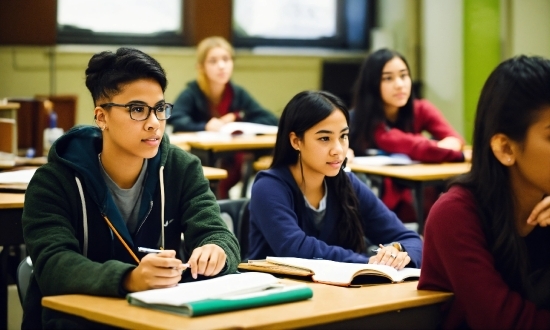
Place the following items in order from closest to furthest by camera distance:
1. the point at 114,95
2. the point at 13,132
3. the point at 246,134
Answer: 1. the point at 114,95
2. the point at 13,132
3. the point at 246,134

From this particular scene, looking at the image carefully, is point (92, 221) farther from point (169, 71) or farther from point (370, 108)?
point (169, 71)

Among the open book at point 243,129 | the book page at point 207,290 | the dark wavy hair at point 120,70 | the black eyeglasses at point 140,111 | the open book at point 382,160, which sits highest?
the dark wavy hair at point 120,70

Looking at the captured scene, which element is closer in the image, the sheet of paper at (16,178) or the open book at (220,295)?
the open book at (220,295)

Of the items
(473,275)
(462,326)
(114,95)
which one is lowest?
(462,326)

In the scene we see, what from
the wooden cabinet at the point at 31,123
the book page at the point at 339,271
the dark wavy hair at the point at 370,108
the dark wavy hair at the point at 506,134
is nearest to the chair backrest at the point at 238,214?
the book page at the point at 339,271

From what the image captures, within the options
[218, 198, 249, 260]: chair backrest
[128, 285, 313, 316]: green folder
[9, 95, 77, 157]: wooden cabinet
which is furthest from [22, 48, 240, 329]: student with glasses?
[9, 95, 77, 157]: wooden cabinet

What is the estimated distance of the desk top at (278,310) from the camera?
1.63m

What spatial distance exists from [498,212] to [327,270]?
47cm

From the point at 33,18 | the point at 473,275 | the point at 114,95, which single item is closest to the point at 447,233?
the point at 473,275

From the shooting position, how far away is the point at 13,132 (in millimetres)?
4141

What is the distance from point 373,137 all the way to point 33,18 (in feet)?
10.1

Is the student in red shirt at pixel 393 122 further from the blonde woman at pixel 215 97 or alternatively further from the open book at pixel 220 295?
the open book at pixel 220 295

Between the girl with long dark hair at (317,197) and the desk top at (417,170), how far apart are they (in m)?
1.08

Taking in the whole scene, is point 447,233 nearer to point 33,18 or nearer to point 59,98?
point 59,98
